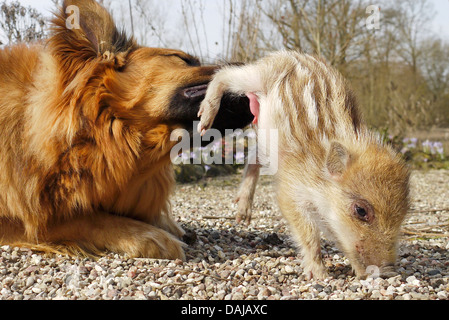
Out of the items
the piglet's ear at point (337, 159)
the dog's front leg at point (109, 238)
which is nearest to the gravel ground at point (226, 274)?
the dog's front leg at point (109, 238)

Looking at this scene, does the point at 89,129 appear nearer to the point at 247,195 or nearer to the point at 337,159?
the point at 247,195

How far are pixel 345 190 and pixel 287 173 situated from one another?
0.39 metres

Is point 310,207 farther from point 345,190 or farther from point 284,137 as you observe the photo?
point 284,137

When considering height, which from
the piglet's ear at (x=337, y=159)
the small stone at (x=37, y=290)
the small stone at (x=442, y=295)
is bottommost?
the small stone at (x=442, y=295)

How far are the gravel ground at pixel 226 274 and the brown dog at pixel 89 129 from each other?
0.22 meters

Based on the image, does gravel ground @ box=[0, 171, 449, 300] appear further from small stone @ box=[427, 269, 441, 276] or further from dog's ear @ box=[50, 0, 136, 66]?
dog's ear @ box=[50, 0, 136, 66]

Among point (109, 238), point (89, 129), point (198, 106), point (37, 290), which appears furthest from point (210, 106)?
point (37, 290)

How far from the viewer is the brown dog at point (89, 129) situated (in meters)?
3.05

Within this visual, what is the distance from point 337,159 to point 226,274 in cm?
100

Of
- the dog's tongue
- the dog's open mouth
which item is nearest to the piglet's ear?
the dog's tongue

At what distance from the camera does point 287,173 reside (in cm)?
309

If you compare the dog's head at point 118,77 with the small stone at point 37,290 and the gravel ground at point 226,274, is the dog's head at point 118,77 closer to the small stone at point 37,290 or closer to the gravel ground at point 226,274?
the gravel ground at point 226,274

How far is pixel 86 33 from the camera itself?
124 inches

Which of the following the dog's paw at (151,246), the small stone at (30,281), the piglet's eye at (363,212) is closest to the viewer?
the small stone at (30,281)
